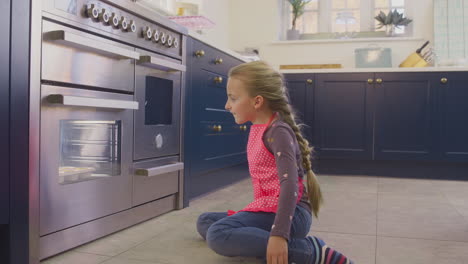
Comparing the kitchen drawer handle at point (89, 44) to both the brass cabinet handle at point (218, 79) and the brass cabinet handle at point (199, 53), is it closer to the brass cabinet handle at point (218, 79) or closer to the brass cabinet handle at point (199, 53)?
the brass cabinet handle at point (199, 53)

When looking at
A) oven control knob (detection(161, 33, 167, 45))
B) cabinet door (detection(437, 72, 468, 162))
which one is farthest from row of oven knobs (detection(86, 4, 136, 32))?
cabinet door (detection(437, 72, 468, 162))

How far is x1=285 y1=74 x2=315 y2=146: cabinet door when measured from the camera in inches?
153

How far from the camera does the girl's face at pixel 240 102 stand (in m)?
1.42

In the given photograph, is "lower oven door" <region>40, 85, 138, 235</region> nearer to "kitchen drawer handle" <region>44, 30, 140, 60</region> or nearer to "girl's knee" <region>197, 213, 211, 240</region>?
"kitchen drawer handle" <region>44, 30, 140, 60</region>

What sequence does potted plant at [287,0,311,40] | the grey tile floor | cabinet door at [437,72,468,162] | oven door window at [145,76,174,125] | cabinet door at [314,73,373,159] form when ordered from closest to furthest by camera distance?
the grey tile floor → oven door window at [145,76,174,125] → cabinet door at [437,72,468,162] → cabinet door at [314,73,373,159] → potted plant at [287,0,311,40]

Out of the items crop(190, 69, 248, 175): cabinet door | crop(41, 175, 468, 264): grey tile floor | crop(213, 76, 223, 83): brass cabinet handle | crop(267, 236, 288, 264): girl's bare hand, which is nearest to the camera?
crop(267, 236, 288, 264): girl's bare hand

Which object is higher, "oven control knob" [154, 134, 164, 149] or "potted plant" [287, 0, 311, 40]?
"potted plant" [287, 0, 311, 40]

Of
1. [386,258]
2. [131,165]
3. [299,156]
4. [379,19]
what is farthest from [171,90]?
[379,19]

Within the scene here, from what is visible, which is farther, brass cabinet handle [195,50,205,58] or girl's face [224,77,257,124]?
brass cabinet handle [195,50,205,58]

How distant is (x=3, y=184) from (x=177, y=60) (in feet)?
3.73

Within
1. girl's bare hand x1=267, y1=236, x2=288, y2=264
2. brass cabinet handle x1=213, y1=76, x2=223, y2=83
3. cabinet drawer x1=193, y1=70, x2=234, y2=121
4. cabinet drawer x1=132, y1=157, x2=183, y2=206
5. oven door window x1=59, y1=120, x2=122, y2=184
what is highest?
brass cabinet handle x1=213, y1=76, x2=223, y2=83

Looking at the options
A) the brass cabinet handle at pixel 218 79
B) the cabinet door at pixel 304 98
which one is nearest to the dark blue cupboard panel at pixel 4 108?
the brass cabinet handle at pixel 218 79

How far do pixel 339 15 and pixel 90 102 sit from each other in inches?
138

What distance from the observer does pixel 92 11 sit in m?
1.55
